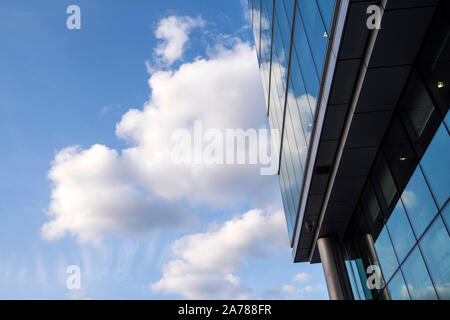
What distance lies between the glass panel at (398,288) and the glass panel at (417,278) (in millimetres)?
373

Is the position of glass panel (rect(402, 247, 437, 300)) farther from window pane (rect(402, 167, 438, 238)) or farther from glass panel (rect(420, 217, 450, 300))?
window pane (rect(402, 167, 438, 238))

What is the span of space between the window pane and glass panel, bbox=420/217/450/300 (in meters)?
0.32

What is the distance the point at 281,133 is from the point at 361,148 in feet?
28.0

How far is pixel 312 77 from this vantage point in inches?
505

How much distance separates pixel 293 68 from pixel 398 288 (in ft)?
31.8

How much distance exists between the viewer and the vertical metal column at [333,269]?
61.5ft

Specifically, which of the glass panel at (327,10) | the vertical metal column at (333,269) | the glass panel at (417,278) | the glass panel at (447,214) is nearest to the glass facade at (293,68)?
the glass panel at (327,10)

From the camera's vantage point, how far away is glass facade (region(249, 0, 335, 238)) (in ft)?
39.6

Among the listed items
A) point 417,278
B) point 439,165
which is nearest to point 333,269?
point 417,278

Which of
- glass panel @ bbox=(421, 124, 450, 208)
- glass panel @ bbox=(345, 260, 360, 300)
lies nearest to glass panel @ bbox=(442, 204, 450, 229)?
glass panel @ bbox=(421, 124, 450, 208)

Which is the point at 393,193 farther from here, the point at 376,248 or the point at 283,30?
the point at 283,30

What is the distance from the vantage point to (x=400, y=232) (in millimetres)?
12289

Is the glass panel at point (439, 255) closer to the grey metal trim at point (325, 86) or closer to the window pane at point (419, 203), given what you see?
the window pane at point (419, 203)
